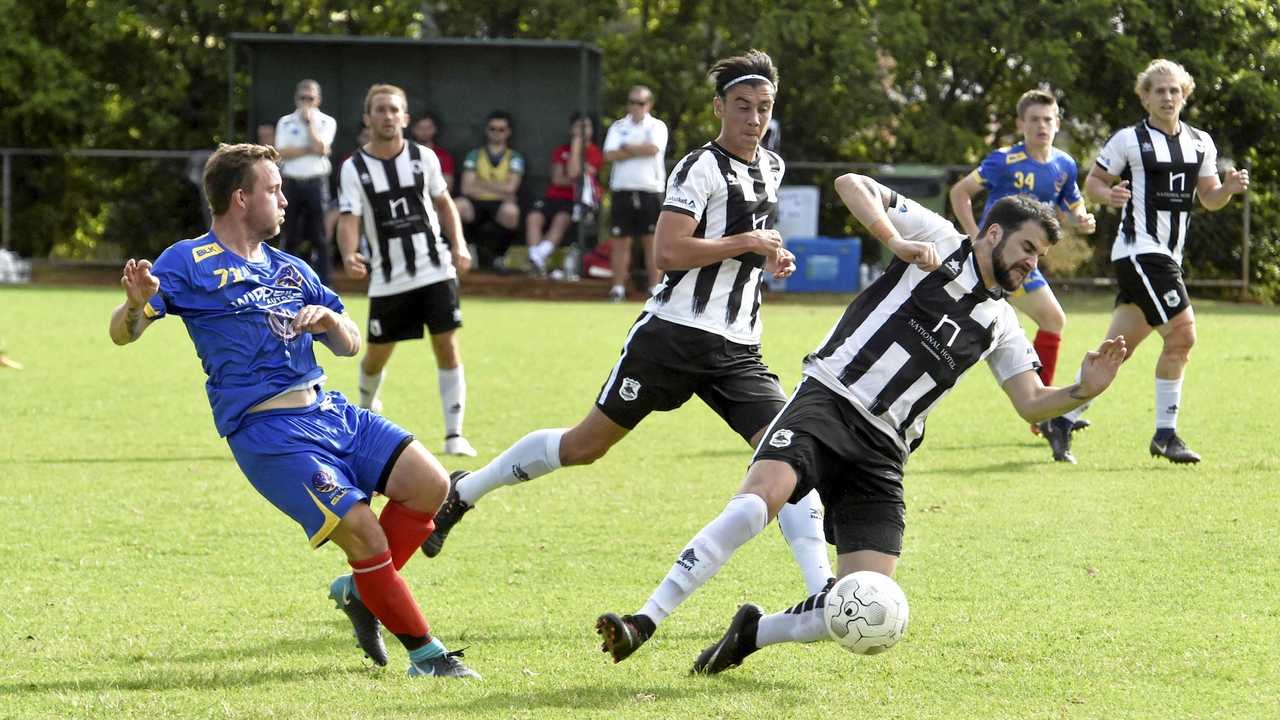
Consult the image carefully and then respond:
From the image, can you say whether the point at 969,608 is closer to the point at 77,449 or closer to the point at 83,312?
the point at 77,449

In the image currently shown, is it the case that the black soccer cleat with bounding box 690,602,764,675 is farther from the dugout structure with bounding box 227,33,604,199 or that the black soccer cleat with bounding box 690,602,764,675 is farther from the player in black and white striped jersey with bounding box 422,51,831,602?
the dugout structure with bounding box 227,33,604,199

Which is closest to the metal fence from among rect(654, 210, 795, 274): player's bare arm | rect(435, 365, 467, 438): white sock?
rect(435, 365, 467, 438): white sock

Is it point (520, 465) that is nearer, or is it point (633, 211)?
point (520, 465)

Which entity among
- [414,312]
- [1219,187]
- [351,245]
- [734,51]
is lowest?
[414,312]

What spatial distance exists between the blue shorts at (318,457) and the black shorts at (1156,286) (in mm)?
5510

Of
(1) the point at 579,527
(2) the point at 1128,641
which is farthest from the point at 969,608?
(1) the point at 579,527

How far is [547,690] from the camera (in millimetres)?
4988

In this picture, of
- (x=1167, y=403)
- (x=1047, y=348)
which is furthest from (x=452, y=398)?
(x=1167, y=403)

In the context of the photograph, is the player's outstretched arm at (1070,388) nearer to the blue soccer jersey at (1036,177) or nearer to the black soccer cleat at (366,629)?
the black soccer cleat at (366,629)

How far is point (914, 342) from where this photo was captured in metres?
5.38

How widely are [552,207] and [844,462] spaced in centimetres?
1700

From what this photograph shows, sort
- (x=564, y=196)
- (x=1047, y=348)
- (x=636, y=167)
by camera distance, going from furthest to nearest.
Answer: (x=564, y=196), (x=636, y=167), (x=1047, y=348)

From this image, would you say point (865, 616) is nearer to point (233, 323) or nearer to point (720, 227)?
point (720, 227)

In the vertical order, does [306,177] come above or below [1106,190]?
below
